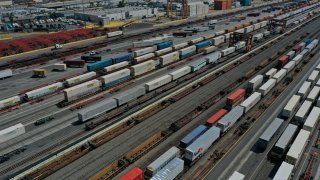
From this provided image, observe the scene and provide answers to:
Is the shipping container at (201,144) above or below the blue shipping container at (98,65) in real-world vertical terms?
below

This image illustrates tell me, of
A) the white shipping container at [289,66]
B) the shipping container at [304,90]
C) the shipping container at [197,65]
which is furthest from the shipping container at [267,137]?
the white shipping container at [289,66]

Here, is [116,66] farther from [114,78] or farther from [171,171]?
[171,171]

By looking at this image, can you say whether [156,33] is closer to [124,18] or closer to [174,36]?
[174,36]

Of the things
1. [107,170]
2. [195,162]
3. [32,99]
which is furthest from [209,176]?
[32,99]

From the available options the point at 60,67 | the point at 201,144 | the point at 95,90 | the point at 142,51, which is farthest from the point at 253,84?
the point at 60,67

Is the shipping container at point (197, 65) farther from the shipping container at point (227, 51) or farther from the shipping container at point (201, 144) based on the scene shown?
the shipping container at point (201, 144)

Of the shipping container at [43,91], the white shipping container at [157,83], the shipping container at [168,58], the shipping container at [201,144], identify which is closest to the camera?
the shipping container at [201,144]

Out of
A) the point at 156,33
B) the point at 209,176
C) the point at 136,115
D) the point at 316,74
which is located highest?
the point at 156,33
